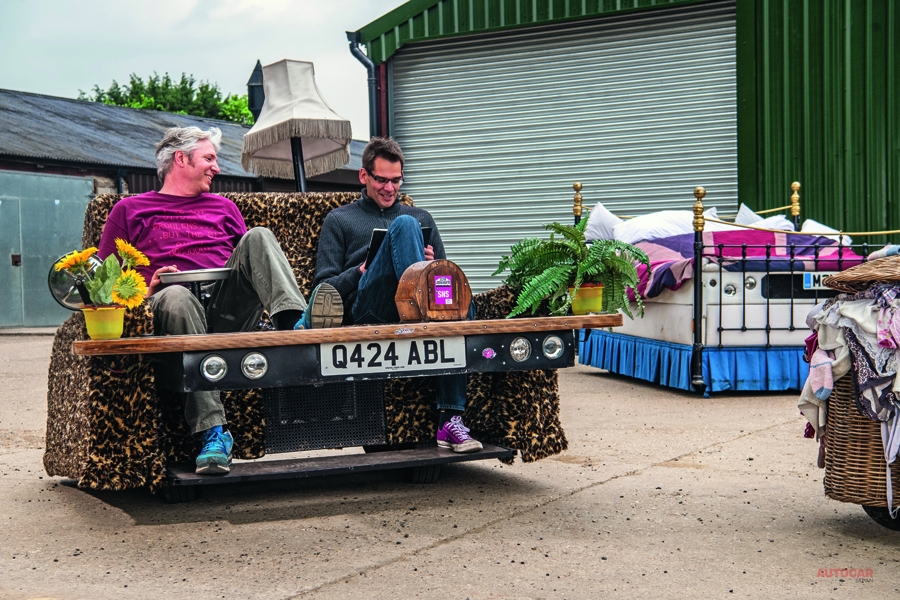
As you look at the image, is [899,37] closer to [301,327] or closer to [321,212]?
[321,212]

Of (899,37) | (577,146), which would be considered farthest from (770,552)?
(577,146)

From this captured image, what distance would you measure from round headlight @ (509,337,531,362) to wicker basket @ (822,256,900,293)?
1204mm

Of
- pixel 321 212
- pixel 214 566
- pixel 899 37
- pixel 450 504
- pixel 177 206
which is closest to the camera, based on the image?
pixel 214 566

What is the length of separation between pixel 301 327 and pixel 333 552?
1.02 meters

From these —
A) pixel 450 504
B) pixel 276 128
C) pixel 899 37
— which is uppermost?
pixel 899 37

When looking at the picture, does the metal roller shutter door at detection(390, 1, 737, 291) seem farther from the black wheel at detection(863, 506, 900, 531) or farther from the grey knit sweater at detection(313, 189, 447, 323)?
the black wheel at detection(863, 506, 900, 531)

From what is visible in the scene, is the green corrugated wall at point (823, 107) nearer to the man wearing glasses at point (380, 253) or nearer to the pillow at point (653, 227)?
the pillow at point (653, 227)

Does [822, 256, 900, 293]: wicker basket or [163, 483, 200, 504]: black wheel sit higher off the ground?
[822, 256, 900, 293]: wicker basket

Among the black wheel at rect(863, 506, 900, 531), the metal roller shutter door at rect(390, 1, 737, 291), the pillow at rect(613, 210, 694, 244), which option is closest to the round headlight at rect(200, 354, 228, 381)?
the black wheel at rect(863, 506, 900, 531)

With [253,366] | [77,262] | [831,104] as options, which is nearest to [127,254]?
[77,262]

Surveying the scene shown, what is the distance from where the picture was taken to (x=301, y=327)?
13.2ft

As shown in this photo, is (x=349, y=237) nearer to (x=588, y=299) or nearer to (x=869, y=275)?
(x=588, y=299)

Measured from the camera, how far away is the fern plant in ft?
13.8

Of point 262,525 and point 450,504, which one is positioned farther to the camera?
point 450,504
